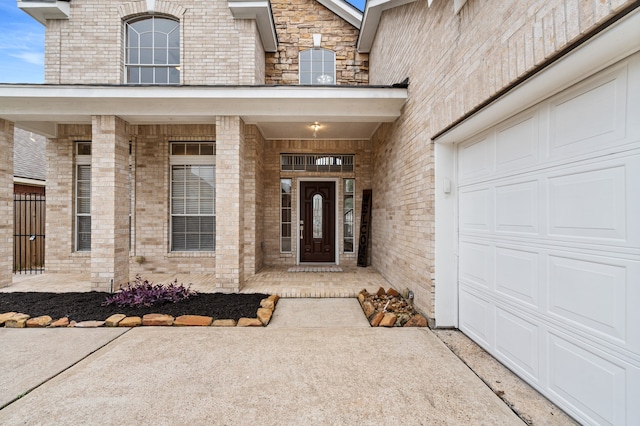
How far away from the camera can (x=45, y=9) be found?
19.5ft

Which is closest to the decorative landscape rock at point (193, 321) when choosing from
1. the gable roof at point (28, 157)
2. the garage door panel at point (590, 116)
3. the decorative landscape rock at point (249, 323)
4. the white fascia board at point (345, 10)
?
the decorative landscape rock at point (249, 323)

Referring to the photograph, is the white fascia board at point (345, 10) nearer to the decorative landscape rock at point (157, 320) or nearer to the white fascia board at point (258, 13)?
the white fascia board at point (258, 13)

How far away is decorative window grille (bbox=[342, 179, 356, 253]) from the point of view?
24.2ft

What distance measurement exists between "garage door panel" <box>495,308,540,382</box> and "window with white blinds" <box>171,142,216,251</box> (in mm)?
5721

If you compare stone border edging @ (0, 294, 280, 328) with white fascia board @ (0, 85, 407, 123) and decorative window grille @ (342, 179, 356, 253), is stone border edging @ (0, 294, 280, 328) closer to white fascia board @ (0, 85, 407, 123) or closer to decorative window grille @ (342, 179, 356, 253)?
white fascia board @ (0, 85, 407, 123)

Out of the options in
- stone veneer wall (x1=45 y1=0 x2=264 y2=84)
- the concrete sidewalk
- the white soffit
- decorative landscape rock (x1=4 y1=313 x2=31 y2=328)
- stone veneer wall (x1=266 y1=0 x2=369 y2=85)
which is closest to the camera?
the white soffit

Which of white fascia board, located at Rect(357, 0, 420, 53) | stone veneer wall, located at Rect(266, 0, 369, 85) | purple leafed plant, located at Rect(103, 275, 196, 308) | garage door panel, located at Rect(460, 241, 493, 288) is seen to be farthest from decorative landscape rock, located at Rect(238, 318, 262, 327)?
stone veneer wall, located at Rect(266, 0, 369, 85)

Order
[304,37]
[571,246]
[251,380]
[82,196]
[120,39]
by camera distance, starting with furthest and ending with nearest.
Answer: [304,37] → [82,196] → [120,39] → [251,380] → [571,246]

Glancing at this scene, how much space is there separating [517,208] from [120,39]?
8.16 meters

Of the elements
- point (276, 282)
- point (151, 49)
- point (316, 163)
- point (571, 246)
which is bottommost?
point (276, 282)

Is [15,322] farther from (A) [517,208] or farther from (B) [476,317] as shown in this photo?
(A) [517,208]

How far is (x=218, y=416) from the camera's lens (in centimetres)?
199

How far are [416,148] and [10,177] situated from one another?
7.26 m

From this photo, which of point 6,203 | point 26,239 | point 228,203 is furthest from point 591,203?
point 26,239
